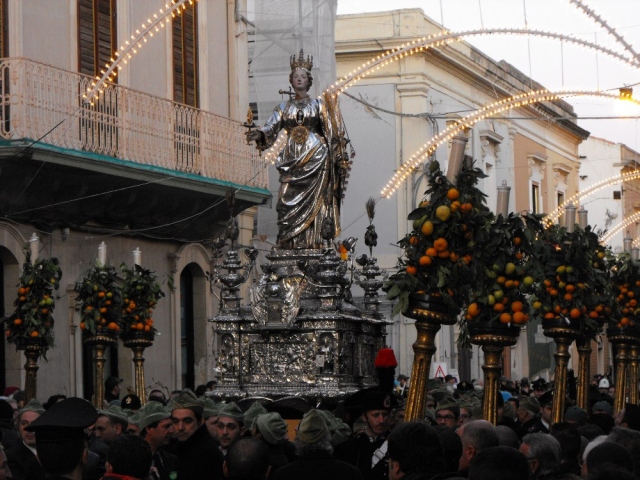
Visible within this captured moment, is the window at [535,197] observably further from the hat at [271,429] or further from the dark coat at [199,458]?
the hat at [271,429]

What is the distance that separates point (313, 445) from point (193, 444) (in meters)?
1.91

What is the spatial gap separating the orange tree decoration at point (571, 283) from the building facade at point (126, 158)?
7722 mm

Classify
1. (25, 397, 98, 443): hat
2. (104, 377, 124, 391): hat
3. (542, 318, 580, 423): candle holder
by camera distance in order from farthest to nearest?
(104, 377, 124, 391): hat < (542, 318, 580, 423): candle holder < (25, 397, 98, 443): hat

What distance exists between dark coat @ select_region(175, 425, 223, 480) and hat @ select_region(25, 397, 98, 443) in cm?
221

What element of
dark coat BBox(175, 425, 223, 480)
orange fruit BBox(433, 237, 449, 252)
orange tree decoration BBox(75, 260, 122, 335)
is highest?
orange fruit BBox(433, 237, 449, 252)

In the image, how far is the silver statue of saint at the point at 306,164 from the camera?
14352mm

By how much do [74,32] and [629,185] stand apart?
38984mm

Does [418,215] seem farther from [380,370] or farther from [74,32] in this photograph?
[74,32]

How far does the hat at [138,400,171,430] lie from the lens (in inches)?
372

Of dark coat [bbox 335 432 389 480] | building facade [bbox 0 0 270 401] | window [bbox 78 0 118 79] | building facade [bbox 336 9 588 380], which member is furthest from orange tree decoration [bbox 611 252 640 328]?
building facade [bbox 336 9 588 380]

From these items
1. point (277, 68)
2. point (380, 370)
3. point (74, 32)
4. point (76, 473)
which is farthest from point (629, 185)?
point (76, 473)

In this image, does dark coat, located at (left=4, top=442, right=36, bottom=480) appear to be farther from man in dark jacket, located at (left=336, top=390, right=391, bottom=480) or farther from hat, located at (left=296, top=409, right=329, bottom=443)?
hat, located at (left=296, top=409, right=329, bottom=443)

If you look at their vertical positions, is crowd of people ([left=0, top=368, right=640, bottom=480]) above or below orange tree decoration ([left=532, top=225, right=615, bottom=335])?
below

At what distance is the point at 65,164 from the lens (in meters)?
18.6
